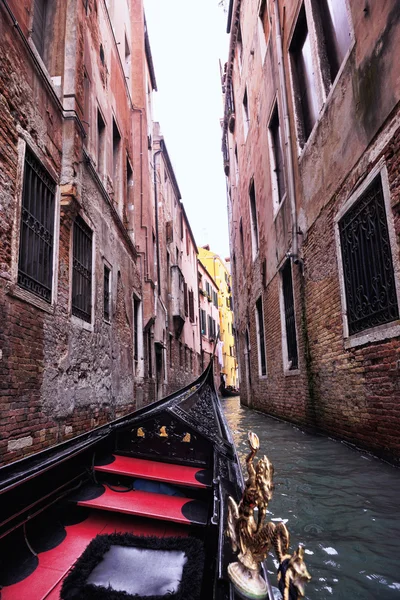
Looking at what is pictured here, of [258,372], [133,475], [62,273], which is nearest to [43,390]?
[62,273]

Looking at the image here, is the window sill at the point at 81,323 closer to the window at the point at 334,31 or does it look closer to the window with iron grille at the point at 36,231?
the window with iron grille at the point at 36,231

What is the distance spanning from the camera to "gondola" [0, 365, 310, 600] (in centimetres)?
122

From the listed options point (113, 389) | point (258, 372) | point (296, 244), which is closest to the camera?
point (296, 244)

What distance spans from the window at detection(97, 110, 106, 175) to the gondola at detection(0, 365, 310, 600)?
5.27 meters

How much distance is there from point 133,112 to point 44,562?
9.63 metres

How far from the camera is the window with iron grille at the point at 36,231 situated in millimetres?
3771

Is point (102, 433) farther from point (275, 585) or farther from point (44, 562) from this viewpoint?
point (275, 585)

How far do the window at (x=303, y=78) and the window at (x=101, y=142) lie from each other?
3.06 meters

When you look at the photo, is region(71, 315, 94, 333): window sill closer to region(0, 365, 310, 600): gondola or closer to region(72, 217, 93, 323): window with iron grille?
region(72, 217, 93, 323): window with iron grille

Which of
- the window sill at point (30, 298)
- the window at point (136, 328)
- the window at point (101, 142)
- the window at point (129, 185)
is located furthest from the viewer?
the window at point (129, 185)

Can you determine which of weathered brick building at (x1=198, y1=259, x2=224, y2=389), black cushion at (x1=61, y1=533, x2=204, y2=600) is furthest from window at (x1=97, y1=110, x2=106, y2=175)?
weathered brick building at (x1=198, y1=259, x2=224, y2=389)

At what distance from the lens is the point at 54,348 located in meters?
4.21

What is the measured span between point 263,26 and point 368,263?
21.9 ft

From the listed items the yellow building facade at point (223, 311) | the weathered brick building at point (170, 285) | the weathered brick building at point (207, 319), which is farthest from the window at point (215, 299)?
the weathered brick building at point (170, 285)
